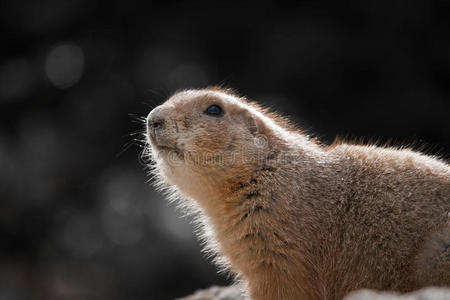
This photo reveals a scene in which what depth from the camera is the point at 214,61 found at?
11.6 meters

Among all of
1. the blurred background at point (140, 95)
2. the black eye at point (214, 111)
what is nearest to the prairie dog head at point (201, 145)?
the black eye at point (214, 111)

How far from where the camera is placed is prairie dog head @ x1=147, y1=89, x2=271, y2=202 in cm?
505

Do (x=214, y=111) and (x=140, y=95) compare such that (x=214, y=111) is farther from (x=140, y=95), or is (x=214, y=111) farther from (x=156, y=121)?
(x=140, y=95)

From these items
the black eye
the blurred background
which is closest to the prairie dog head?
the black eye

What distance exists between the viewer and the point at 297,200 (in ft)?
16.4

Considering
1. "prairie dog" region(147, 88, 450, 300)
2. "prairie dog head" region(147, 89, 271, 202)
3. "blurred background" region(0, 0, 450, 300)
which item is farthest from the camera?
"blurred background" region(0, 0, 450, 300)

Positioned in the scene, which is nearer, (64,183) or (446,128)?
(446,128)

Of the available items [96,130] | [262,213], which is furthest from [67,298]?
[262,213]

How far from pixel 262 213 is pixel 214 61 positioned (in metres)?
7.03

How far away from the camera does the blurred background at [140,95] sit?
10.7 meters

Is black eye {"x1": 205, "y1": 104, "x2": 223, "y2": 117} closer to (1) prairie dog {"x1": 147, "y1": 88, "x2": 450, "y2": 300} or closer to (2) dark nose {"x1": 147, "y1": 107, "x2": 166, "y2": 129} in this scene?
(1) prairie dog {"x1": 147, "y1": 88, "x2": 450, "y2": 300}

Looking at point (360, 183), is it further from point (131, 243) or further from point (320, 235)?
point (131, 243)

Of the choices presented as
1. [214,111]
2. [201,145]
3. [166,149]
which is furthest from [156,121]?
[214,111]

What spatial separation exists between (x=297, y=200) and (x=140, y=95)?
22.1ft
